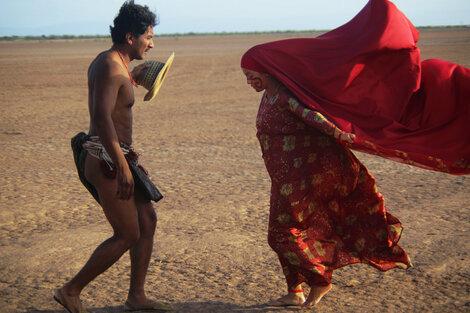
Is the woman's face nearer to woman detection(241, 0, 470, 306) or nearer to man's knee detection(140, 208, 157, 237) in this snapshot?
woman detection(241, 0, 470, 306)

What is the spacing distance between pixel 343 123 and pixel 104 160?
1.64 meters

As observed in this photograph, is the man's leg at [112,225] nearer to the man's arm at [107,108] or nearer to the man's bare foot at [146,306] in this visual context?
the man's arm at [107,108]

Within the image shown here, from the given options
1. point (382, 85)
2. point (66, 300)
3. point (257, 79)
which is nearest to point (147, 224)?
point (66, 300)

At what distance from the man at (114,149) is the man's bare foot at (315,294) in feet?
4.27

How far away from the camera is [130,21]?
371 centimetres

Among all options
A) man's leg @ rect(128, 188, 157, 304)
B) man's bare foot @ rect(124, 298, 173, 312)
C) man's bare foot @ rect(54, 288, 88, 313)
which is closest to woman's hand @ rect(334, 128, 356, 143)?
man's leg @ rect(128, 188, 157, 304)

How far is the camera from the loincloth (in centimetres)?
365

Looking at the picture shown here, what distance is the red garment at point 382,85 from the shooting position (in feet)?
12.9

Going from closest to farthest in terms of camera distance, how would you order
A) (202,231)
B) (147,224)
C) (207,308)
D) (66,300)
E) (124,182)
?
(124,182), (66,300), (147,224), (207,308), (202,231)

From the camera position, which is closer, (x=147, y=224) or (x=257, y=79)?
(x=147, y=224)

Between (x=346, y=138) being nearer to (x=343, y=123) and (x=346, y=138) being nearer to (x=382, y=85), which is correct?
(x=343, y=123)

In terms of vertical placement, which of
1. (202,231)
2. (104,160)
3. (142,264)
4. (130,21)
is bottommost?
(202,231)

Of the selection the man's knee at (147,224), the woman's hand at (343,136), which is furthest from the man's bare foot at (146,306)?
the woman's hand at (343,136)

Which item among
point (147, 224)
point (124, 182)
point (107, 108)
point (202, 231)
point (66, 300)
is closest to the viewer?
point (107, 108)
